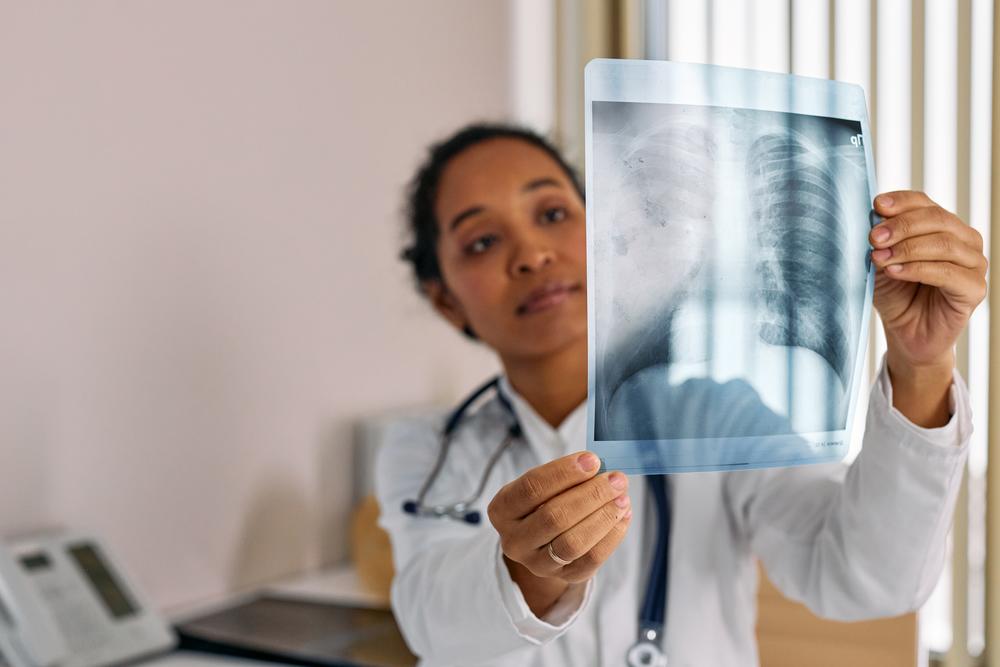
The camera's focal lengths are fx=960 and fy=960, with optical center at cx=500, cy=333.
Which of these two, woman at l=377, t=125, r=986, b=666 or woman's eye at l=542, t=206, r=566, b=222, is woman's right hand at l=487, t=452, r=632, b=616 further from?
woman's eye at l=542, t=206, r=566, b=222

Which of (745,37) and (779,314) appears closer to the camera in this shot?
(779,314)

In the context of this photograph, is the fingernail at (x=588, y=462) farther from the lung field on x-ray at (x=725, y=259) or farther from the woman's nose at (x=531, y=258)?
the woman's nose at (x=531, y=258)

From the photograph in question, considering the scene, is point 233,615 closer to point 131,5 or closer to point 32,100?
point 32,100

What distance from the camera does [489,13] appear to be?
1.98 metres

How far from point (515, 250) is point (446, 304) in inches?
8.8

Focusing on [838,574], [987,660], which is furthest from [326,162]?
[987,660]

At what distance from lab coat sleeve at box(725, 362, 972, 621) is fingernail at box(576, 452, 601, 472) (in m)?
0.28

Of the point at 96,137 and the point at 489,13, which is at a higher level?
the point at 489,13

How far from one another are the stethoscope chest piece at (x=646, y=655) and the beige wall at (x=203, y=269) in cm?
70

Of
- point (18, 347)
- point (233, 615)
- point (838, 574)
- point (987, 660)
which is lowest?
point (987, 660)

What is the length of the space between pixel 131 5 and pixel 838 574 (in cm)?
106

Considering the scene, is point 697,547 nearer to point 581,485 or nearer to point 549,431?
point 549,431

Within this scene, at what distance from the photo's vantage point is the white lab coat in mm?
752

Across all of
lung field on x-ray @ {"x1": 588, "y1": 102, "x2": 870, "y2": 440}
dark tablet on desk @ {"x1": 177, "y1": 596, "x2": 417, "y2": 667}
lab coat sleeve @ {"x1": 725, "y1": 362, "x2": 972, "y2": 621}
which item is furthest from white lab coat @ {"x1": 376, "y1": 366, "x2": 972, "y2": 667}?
dark tablet on desk @ {"x1": 177, "y1": 596, "x2": 417, "y2": 667}
